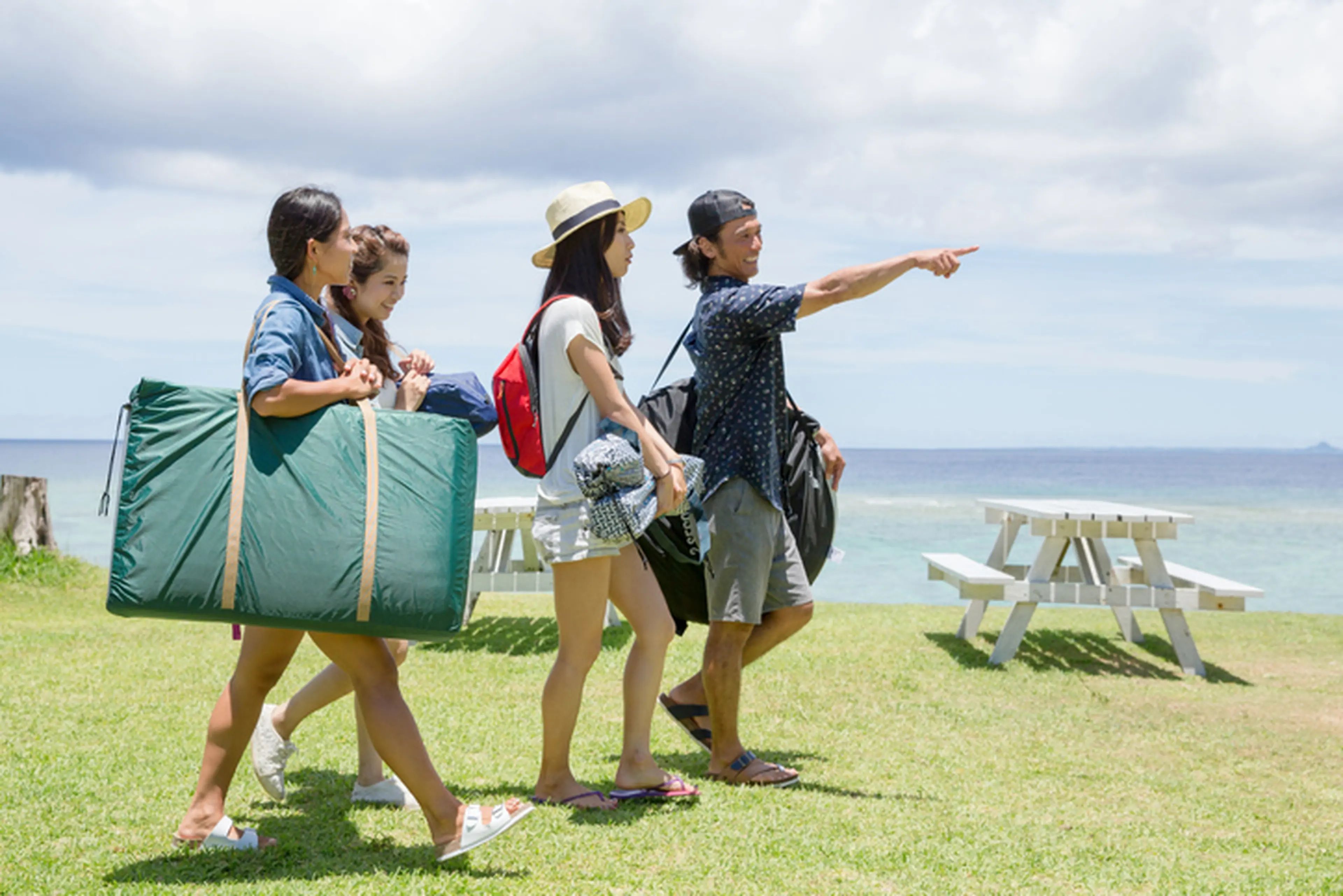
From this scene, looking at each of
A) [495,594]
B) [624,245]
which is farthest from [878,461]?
[624,245]

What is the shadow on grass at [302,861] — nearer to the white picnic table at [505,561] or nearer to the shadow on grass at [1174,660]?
the white picnic table at [505,561]

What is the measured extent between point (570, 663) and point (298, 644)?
0.90m

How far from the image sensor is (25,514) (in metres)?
10.6

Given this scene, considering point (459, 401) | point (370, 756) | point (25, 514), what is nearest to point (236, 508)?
point (459, 401)

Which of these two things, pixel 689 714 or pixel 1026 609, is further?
pixel 1026 609

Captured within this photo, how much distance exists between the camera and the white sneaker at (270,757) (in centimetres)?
376

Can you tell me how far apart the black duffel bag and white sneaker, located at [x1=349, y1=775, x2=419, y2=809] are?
1190mm

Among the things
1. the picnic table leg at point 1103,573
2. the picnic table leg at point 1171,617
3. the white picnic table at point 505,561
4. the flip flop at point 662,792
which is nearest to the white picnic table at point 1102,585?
the picnic table leg at point 1171,617

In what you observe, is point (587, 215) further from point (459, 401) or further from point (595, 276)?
point (459, 401)

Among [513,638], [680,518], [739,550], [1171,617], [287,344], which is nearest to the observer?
[287,344]

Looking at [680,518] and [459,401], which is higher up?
[459,401]

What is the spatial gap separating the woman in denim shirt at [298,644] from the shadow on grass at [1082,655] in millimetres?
4575

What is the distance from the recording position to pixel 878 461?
11188cm

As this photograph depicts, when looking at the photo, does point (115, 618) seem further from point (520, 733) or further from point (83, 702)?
point (520, 733)
